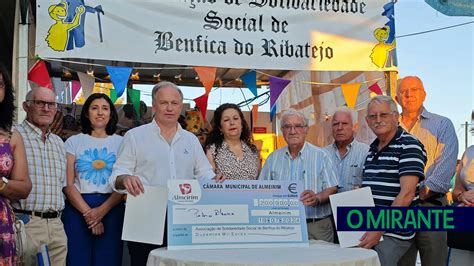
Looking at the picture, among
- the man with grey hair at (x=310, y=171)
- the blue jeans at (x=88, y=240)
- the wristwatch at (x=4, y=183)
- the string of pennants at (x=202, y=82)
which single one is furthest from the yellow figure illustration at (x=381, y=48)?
the wristwatch at (x=4, y=183)

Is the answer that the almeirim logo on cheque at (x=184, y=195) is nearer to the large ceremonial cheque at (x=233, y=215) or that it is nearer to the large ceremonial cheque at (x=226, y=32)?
the large ceremonial cheque at (x=233, y=215)

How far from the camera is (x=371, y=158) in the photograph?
9.59 feet

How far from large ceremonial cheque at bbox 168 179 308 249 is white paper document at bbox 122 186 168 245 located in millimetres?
73

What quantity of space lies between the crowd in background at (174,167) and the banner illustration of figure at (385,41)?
95 cm

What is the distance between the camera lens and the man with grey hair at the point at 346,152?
331cm

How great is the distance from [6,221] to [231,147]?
1.55 m

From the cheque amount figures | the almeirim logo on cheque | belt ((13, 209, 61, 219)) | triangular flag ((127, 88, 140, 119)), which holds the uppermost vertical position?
triangular flag ((127, 88, 140, 119))

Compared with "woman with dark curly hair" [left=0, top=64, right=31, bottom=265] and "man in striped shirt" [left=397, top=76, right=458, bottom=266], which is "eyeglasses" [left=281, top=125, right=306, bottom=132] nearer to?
"man in striped shirt" [left=397, top=76, right=458, bottom=266]

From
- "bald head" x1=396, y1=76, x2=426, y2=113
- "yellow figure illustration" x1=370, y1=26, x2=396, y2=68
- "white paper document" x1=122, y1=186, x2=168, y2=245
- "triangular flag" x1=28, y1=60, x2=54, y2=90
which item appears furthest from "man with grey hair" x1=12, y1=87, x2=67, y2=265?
"yellow figure illustration" x1=370, y1=26, x2=396, y2=68

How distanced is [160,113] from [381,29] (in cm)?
252

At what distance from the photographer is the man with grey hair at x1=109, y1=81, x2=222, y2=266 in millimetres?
2721

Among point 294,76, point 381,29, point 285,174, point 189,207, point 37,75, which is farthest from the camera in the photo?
point 294,76

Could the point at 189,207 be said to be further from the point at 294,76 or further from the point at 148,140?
the point at 294,76

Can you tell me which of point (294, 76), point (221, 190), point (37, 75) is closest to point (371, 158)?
point (221, 190)
